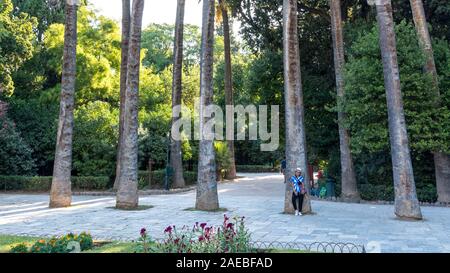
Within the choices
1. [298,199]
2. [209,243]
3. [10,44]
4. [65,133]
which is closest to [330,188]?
[298,199]

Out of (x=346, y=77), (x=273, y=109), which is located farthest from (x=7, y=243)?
(x=273, y=109)

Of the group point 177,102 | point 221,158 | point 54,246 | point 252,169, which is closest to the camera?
point 54,246

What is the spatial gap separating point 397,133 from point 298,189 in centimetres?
348

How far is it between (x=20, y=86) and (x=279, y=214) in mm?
24556

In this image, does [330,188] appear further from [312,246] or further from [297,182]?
[312,246]

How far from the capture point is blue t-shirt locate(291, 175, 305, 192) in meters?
14.1

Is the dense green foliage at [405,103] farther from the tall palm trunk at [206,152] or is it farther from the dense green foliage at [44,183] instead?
the dense green foliage at [44,183]

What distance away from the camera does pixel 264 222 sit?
12.8 metres

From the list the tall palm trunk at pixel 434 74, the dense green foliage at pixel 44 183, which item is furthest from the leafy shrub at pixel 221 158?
the tall palm trunk at pixel 434 74

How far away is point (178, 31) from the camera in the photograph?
2469 cm

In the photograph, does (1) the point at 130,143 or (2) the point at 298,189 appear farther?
(1) the point at 130,143

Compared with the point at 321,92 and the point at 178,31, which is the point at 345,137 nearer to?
the point at 321,92

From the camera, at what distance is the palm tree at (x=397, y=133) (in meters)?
13.4

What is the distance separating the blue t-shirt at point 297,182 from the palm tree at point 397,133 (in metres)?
2.83
